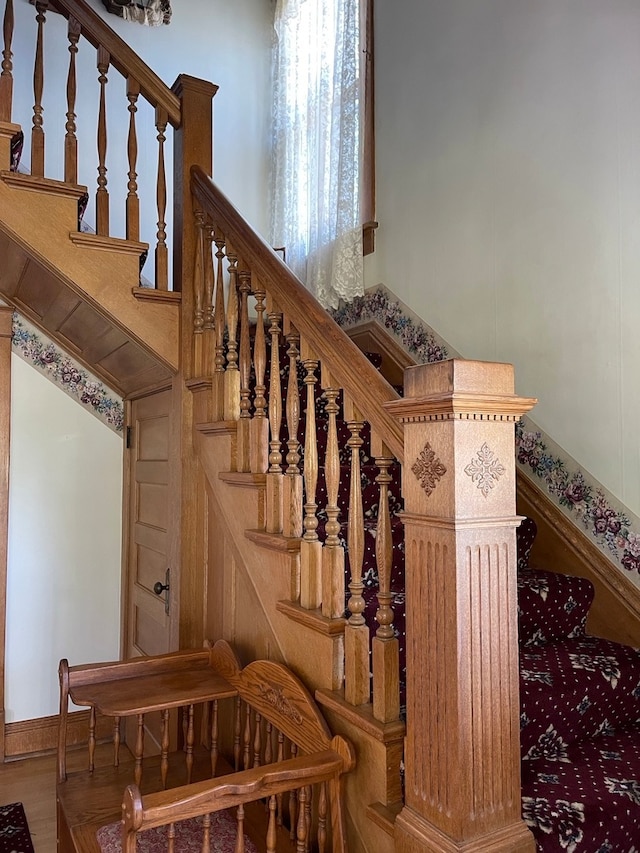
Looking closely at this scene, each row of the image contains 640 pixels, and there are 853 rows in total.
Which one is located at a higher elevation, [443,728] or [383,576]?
[383,576]

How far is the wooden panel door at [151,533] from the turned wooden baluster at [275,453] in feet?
2.35

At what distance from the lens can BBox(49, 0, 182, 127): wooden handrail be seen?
2297 mm

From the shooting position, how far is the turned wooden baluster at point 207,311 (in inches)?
91.4

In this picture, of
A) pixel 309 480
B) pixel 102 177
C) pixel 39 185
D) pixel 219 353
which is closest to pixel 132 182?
pixel 102 177

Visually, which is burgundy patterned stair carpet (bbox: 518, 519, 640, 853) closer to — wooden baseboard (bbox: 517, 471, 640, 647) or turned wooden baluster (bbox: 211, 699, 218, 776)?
wooden baseboard (bbox: 517, 471, 640, 647)

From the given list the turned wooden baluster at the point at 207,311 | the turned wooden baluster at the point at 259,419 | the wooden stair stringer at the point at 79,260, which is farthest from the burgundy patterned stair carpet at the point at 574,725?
the wooden stair stringer at the point at 79,260

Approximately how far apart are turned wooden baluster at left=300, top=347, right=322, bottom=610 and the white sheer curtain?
1.87 meters

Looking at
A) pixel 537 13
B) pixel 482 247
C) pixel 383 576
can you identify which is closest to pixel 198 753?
pixel 383 576

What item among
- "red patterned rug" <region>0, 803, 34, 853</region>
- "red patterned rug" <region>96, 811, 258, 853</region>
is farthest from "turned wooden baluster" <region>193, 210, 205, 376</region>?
"red patterned rug" <region>0, 803, 34, 853</region>

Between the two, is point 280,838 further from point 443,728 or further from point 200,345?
point 200,345

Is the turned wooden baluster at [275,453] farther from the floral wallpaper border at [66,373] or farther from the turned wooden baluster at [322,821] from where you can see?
the floral wallpaper border at [66,373]

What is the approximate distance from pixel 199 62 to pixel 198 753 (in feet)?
12.6

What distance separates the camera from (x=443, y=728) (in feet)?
3.82

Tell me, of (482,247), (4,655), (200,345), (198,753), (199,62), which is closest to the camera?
(198,753)
